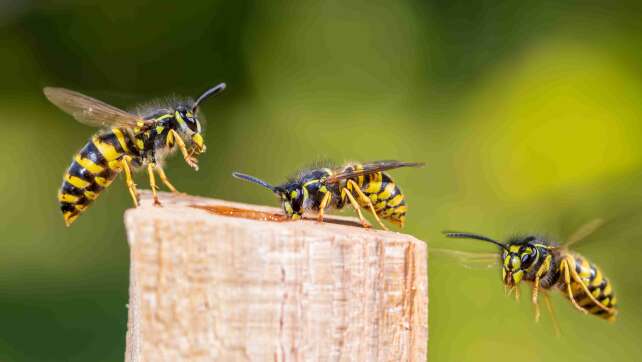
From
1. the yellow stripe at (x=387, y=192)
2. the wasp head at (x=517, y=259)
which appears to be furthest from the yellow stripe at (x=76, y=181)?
the wasp head at (x=517, y=259)

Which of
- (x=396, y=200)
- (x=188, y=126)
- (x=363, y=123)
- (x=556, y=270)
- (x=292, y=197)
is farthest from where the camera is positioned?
(x=363, y=123)

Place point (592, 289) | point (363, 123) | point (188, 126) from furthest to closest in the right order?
point (363, 123)
point (592, 289)
point (188, 126)

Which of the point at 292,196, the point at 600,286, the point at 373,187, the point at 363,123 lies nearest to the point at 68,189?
the point at 292,196

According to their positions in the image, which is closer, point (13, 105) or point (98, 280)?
point (98, 280)

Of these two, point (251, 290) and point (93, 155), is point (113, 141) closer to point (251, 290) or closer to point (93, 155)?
point (93, 155)

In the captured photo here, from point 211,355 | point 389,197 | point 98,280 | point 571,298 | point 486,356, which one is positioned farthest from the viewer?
point 98,280

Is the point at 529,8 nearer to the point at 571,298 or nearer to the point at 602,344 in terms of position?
the point at 602,344

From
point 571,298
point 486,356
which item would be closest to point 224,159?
point 486,356
